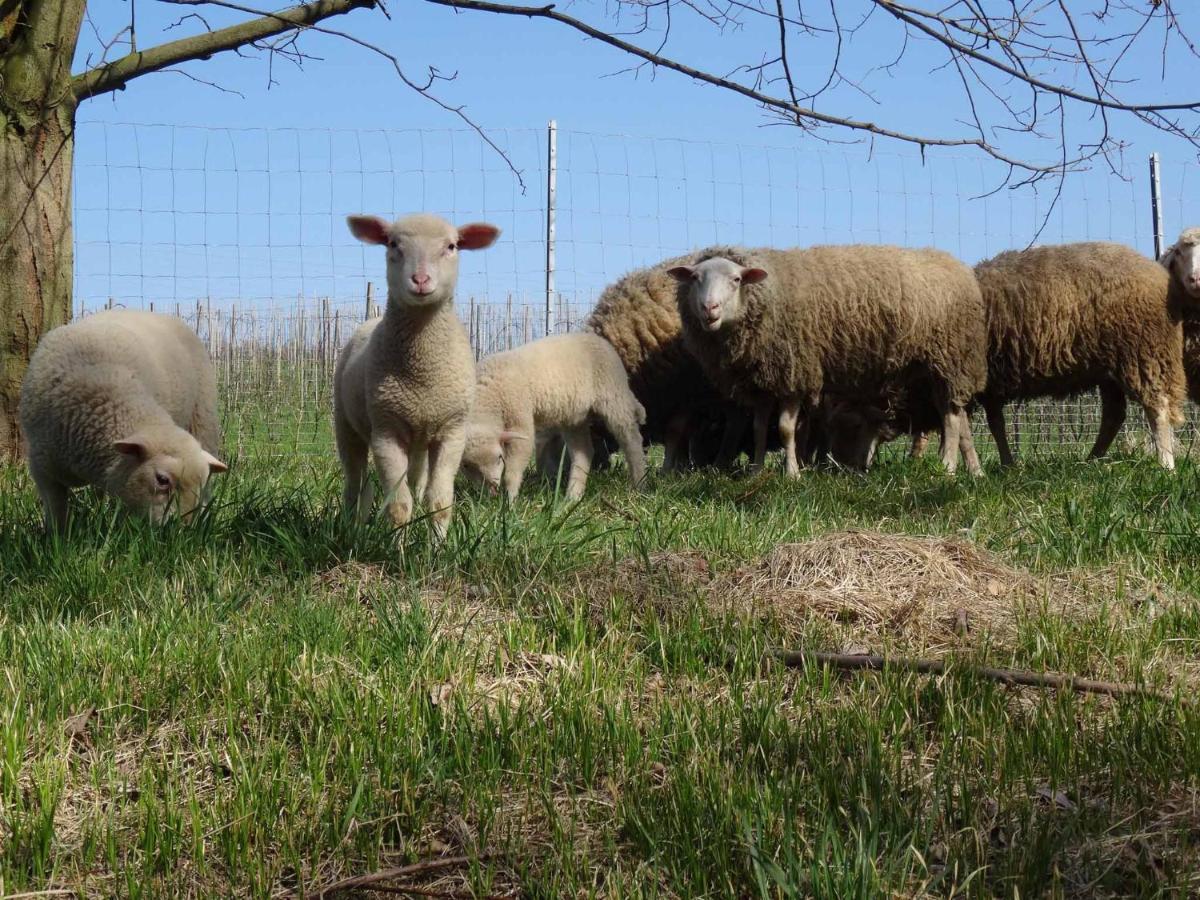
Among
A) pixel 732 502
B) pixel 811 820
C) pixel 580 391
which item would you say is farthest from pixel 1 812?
pixel 580 391

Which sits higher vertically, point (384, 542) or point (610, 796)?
point (384, 542)

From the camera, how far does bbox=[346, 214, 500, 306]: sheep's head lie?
15.3 ft

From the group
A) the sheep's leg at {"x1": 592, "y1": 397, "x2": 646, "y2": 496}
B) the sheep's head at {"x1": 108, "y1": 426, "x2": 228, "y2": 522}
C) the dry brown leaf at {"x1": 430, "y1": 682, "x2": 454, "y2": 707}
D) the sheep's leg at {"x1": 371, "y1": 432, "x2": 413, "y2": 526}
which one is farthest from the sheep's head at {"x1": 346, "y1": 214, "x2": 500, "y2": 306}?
the sheep's leg at {"x1": 592, "y1": 397, "x2": 646, "y2": 496}

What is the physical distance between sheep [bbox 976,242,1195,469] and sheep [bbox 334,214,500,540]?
4876 mm

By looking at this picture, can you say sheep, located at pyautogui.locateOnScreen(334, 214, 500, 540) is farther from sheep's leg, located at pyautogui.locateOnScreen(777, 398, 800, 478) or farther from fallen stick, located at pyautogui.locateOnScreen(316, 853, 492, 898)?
sheep's leg, located at pyautogui.locateOnScreen(777, 398, 800, 478)

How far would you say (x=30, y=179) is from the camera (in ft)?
21.6

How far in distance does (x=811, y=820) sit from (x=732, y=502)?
330 cm

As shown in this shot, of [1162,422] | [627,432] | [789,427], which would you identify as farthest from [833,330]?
[1162,422]

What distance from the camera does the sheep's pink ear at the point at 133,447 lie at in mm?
4387

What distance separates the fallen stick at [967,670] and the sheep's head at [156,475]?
248cm

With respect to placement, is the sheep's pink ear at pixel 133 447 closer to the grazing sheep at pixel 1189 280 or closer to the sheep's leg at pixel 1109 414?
the grazing sheep at pixel 1189 280

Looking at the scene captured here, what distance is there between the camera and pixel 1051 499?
16.8 feet

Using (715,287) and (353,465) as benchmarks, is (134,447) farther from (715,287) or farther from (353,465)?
(715,287)

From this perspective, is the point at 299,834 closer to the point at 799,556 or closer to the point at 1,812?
the point at 1,812
